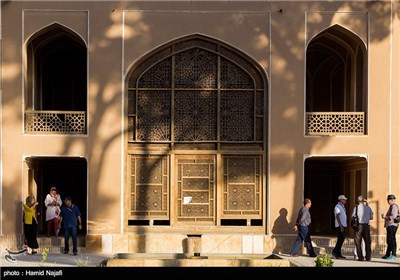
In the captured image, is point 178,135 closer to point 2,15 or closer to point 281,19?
point 281,19

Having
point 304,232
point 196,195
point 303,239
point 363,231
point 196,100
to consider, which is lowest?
point 303,239

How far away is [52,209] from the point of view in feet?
63.8

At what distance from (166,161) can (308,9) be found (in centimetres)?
491

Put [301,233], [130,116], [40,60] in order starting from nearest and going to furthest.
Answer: [301,233], [130,116], [40,60]

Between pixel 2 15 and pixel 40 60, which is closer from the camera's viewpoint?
pixel 2 15

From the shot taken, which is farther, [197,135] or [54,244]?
[197,135]

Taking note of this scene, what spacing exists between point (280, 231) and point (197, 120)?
326 cm

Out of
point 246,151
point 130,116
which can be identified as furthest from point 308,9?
point 130,116

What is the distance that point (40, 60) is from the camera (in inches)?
838

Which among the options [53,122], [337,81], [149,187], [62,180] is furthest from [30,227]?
[337,81]

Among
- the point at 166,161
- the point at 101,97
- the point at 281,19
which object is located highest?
the point at 281,19

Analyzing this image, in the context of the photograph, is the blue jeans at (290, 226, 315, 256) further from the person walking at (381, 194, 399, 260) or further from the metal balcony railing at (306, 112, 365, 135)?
the metal balcony railing at (306, 112, 365, 135)

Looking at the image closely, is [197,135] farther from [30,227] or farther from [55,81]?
[55,81]

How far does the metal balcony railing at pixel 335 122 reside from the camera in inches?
757
